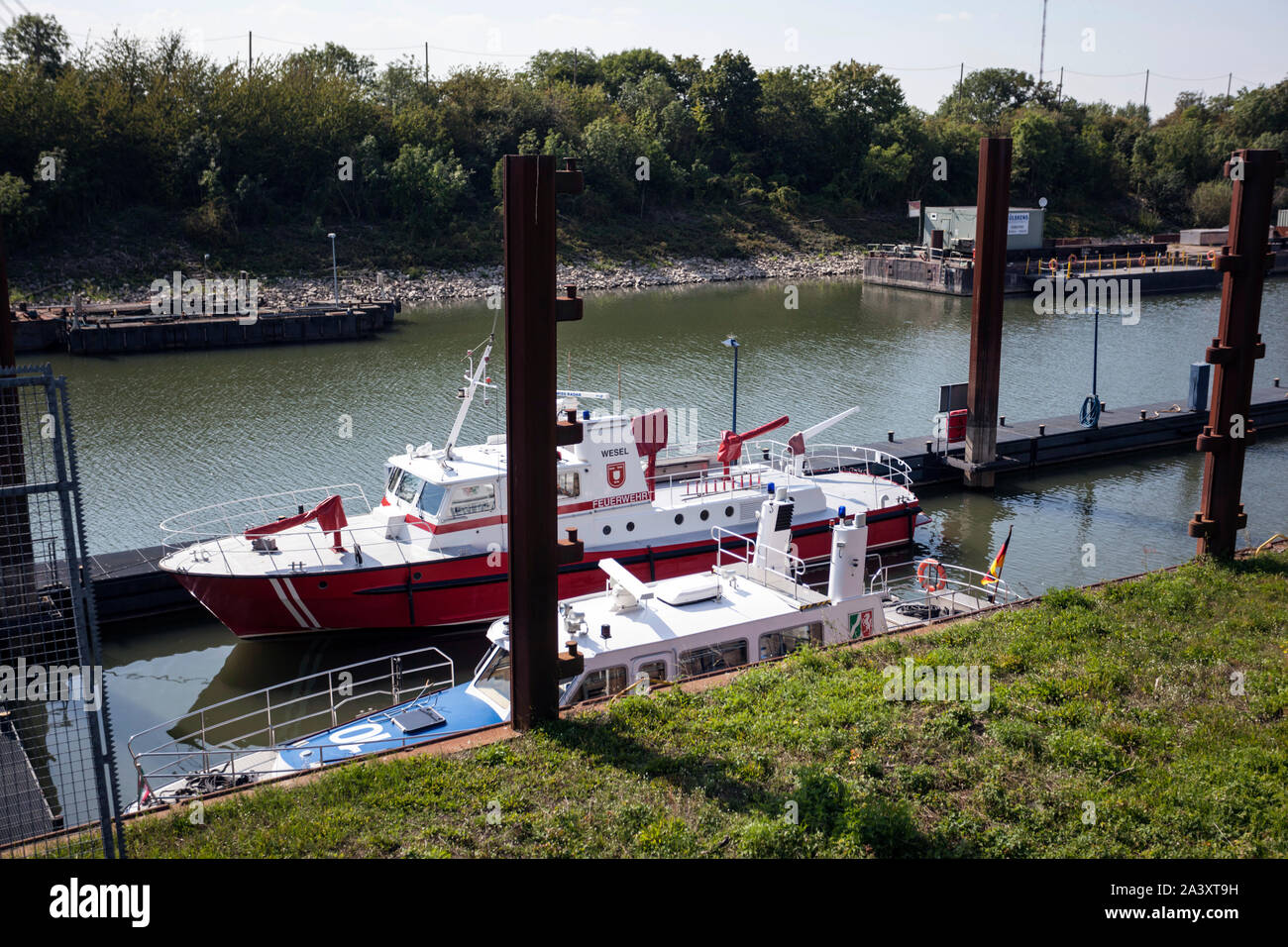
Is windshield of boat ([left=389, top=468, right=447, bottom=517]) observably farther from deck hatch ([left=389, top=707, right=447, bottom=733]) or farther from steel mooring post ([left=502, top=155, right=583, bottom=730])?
steel mooring post ([left=502, top=155, right=583, bottom=730])

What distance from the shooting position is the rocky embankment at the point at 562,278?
199ft

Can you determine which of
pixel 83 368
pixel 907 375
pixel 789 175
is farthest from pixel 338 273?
pixel 789 175

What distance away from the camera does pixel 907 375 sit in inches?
1654

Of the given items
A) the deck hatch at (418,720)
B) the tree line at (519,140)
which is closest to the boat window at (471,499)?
the deck hatch at (418,720)

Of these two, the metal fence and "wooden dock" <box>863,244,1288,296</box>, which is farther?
"wooden dock" <box>863,244,1288,296</box>

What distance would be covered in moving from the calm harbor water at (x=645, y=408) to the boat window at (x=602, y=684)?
6205 millimetres

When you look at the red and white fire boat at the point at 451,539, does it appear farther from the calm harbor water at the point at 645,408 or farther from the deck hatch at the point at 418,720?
the deck hatch at the point at 418,720

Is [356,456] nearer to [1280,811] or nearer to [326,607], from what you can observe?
[326,607]

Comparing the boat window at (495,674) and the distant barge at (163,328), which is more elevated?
the distant barge at (163,328)

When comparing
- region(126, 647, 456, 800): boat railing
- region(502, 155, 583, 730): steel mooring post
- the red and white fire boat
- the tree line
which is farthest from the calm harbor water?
the tree line

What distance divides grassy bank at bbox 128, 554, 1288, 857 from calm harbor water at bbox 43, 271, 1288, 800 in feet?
21.9

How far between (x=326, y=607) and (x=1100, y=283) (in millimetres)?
60637

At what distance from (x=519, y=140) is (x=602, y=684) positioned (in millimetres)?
76979

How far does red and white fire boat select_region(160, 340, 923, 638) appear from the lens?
1800 centimetres
